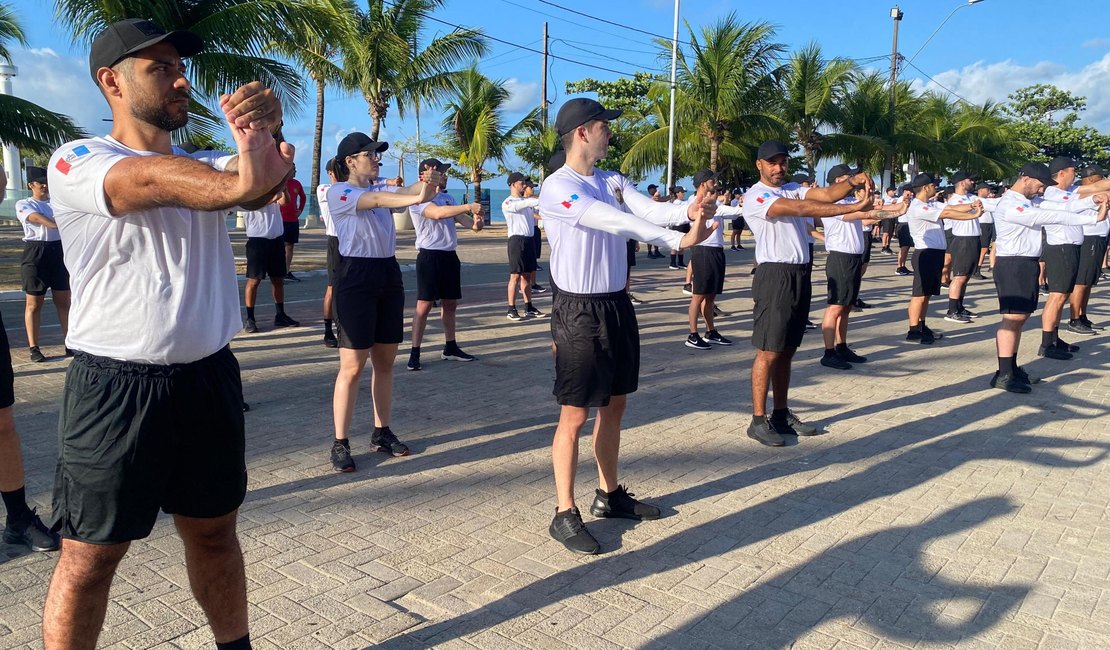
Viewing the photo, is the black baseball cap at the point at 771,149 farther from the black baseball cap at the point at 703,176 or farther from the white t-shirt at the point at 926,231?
the white t-shirt at the point at 926,231

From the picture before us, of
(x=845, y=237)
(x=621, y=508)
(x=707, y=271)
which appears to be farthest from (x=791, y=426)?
(x=707, y=271)

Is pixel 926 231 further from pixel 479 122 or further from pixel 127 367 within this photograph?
pixel 479 122

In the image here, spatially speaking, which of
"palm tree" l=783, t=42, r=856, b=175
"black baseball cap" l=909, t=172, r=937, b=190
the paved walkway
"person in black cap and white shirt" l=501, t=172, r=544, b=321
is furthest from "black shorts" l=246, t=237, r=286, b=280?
"palm tree" l=783, t=42, r=856, b=175

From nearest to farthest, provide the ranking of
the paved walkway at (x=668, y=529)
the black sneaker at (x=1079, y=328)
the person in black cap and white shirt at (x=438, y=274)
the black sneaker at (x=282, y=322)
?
the paved walkway at (x=668, y=529) → the person in black cap and white shirt at (x=438, y=274) → the black sneaker at (x=282, y=322) → the black sneaker at (x=1079, y=328)

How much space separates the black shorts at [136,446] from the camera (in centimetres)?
234

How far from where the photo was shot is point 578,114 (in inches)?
155

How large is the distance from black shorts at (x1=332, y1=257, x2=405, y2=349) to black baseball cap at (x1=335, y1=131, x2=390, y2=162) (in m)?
0.75

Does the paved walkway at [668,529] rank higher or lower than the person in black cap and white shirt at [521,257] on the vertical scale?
lower

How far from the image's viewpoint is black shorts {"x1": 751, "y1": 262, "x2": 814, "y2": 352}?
5.77 meters

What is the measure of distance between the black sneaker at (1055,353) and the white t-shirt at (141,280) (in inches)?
375

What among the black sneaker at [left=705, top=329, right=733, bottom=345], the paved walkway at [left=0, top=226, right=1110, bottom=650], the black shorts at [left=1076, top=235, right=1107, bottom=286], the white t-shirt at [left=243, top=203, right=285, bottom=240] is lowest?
the paved walkway at [left=0, top=226, right=1110, bottom=650]

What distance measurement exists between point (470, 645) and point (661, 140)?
27.3m

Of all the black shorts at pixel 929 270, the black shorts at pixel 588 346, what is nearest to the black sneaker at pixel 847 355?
the black shorts at pixel 929 270

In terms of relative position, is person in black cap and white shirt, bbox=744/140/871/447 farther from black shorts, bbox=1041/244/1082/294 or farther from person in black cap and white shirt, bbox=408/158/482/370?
black shorts, bbox=1041/244/1082/294
